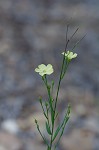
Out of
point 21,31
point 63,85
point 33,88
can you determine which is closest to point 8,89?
point 33,88

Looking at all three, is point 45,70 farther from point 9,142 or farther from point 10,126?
point 10,126

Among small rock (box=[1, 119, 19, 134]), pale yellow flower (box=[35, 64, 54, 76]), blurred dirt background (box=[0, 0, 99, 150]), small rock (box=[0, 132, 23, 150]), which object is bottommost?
pale yellow flower (box=[35, 64, 54, 76])

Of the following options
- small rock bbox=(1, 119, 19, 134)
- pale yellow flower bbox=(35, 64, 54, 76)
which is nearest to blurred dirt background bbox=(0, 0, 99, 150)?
small rock bbox=(1, 119, 19, 134)

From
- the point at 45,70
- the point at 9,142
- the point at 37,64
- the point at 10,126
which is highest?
the point at 37,64

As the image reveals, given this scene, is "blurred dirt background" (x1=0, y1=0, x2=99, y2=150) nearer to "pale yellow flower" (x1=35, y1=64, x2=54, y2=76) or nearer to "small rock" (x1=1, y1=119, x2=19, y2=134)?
"small rock" (x1=1, y1=119, x2=19, y2=134)

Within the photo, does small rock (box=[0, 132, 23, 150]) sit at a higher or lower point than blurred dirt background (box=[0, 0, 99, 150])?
lower

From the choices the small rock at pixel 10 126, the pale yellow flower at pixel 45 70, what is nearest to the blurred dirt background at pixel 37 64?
the small rock at pixel 10 126

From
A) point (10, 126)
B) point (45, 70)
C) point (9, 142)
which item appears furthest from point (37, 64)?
point (45, 70)

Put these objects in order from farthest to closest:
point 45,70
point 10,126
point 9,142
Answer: point 10,126 → point 9,142 → point 45,70
